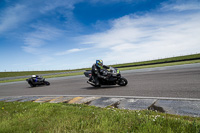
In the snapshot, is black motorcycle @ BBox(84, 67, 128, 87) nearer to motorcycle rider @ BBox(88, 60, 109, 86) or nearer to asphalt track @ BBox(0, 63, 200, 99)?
motorcycle rider @ BBox(88, 60, 109, 86)

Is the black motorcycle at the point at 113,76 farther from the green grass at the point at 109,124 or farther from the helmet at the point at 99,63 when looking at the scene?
the green grass at the point at 109,124

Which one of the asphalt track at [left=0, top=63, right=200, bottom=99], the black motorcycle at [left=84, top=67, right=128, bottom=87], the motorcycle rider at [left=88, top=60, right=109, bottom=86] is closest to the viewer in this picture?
the asphalt track at [left=0, top=63, right=200, bottom=99]

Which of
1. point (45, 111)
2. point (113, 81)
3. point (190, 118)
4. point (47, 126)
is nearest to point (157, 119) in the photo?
point (190, 118)

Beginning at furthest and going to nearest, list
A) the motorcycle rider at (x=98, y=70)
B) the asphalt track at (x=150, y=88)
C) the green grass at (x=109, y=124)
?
the motorcycle rider at (x=98, y=70) < the asphalt track at (x=150, y=88) < the green grass at (x=109, y=124)

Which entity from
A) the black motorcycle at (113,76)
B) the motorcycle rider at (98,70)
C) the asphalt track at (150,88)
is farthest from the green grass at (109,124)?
the motorcycle rider at (98,70)

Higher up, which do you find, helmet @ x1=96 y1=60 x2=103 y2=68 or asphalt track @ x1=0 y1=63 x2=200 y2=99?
helmet @ x1=96 y1=60 x2=103 y2=68

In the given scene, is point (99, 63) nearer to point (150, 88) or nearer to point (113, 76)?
point (113, 76)

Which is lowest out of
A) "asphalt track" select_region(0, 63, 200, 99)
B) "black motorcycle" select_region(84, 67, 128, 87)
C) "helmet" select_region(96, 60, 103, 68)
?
"asphalt track" select_region(0, 63, 200, 99)

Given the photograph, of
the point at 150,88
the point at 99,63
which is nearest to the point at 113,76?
the point at 99,63

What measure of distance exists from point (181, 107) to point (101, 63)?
6.15 m

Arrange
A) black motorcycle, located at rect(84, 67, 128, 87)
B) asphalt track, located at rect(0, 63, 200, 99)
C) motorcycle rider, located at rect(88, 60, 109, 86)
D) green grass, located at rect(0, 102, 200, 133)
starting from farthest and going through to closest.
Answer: motorcycle rider, located at rect(88, 60, 109, 86)
black motorcycle, located at rect(84, 67, 128, 87)
asphalt track, located at rect(0, 63, 200, 99)
green grass, located at rect(0, 102, 200, 133)

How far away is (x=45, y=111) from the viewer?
184 inches

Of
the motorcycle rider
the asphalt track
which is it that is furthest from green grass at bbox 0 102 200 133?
the motorcycle rider

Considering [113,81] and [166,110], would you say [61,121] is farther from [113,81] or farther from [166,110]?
[113,81]
